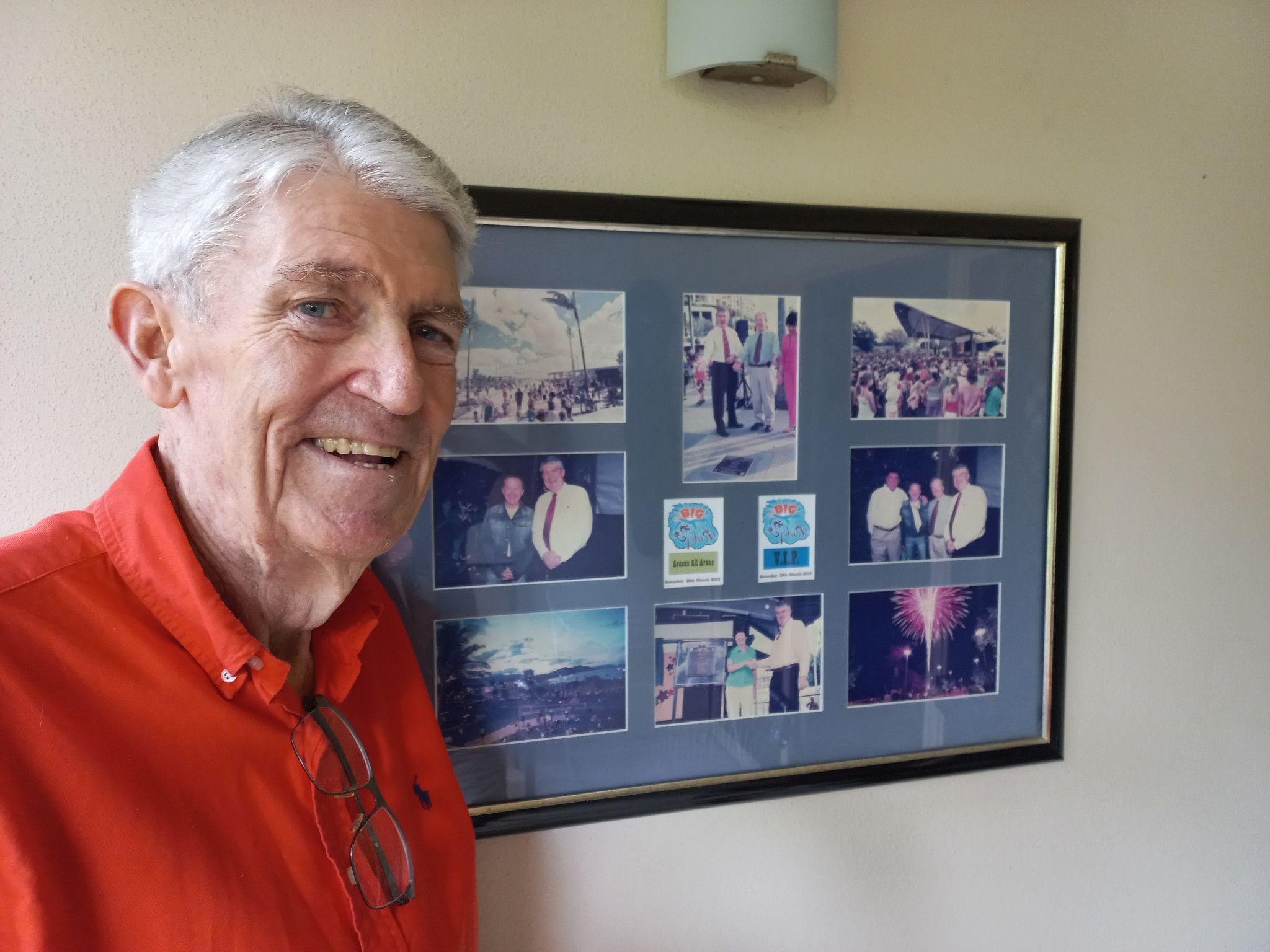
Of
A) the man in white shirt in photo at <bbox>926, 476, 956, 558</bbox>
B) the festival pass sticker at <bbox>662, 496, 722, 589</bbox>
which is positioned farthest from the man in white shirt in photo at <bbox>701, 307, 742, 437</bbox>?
the man in white shirt in photo at <bbox>926, 476, 956, 558</bbox>

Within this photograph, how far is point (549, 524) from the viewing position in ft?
3.16

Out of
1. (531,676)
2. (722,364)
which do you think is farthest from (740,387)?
(531,676)

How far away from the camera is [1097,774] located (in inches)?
47.8

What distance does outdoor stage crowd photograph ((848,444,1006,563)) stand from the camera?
107 centimetres

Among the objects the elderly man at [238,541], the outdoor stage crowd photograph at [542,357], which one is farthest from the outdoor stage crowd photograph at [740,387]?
the elderly man at [238,541]

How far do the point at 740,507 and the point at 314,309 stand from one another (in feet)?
2.03

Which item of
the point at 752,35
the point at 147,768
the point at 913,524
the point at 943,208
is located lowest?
the point at 147,768

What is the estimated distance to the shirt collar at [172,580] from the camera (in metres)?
0.60

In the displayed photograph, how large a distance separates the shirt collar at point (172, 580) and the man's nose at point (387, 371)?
19 centimetres

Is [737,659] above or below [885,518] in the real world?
below

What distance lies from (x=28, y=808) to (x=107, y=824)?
5 cm

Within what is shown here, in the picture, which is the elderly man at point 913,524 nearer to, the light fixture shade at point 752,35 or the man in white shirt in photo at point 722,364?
the man in white shirt in photo at point 722,364

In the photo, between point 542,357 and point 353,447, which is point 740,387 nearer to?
point 542,357

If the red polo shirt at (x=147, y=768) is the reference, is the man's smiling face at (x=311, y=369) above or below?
above
